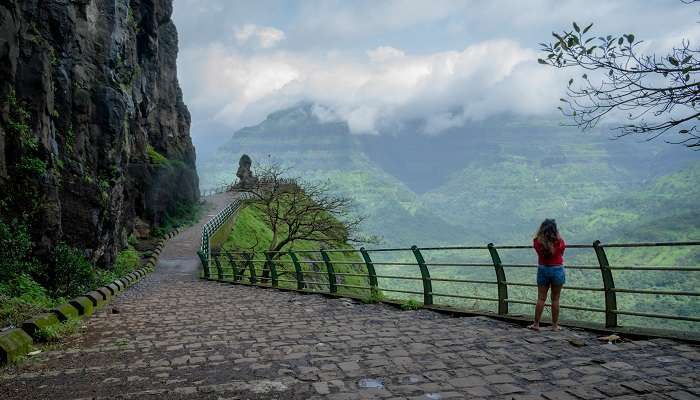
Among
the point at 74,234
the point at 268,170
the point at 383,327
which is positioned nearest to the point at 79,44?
the point at 74,234

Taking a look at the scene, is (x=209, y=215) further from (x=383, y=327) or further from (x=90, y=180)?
(x=383, y=327)

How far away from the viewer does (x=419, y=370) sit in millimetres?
5297

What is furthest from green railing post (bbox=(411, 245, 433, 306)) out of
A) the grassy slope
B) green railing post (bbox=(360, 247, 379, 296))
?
the grassy slope

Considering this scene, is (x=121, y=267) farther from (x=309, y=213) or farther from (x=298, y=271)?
(x=298, y=271)

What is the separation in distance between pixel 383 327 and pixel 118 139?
1683 centimetres

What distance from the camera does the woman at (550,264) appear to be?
23.1ft

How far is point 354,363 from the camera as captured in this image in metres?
5.69

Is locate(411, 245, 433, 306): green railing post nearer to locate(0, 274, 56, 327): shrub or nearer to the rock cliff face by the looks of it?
locate(0, 274, 56, 327): shrub

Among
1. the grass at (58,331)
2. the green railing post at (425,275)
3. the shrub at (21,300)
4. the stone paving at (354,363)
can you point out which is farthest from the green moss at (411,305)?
the shrub at (21,300)

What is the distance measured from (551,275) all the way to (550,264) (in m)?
0.15

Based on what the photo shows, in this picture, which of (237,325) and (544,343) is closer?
(544,343)

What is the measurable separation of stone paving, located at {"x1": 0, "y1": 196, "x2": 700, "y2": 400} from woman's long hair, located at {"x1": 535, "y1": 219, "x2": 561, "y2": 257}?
3.69 ft

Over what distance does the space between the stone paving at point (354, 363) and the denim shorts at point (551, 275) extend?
68cm

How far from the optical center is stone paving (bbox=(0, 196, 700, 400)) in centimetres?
467
